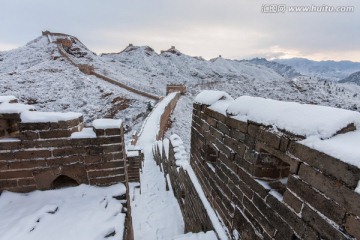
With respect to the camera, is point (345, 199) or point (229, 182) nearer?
point (345, 199)

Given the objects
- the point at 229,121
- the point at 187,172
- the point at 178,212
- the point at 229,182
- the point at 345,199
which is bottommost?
the point at 178,212

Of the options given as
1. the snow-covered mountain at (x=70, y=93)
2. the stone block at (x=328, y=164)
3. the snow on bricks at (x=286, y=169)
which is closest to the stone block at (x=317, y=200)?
the snow on bricks at (x=286, y=169)

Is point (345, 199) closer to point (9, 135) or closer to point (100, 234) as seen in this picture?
point (100, 234)

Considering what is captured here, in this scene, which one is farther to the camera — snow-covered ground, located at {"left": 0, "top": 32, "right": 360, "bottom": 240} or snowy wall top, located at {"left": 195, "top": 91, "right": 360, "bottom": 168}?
snow-covered ground, located at {"left": 0, "top": 32, "right": 360, "bottom": 240}

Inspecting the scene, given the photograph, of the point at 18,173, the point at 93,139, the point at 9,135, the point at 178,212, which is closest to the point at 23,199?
the point at 18,173

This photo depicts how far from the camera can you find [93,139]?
2674 mm

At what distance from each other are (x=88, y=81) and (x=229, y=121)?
31186 mm

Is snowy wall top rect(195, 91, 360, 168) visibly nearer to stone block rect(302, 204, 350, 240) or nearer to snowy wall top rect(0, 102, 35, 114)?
stone block rect(302, 204, 350, 240)

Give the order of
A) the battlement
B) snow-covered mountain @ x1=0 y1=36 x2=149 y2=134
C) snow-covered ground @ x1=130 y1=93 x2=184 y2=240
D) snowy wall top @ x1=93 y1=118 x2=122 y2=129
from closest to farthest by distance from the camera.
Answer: snowy wall top @ x1=93 y1=118 x2=122 y2=129, snow-covered ground @ x1=130 y1=93 x2=184 y2=240, snow-covered mountain @ x1=0 y1=36 x2=149 y2=134, the battlement

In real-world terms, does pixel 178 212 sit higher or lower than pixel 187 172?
lower

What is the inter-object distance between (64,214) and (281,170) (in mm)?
2447

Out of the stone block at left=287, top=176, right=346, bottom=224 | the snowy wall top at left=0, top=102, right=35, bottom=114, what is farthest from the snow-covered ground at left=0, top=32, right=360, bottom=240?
the snowy wall top at left=0, top=102, right=35, bottom=114

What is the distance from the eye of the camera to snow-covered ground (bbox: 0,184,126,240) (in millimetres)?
2129

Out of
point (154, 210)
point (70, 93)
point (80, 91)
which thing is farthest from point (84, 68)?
point (154, 210)
